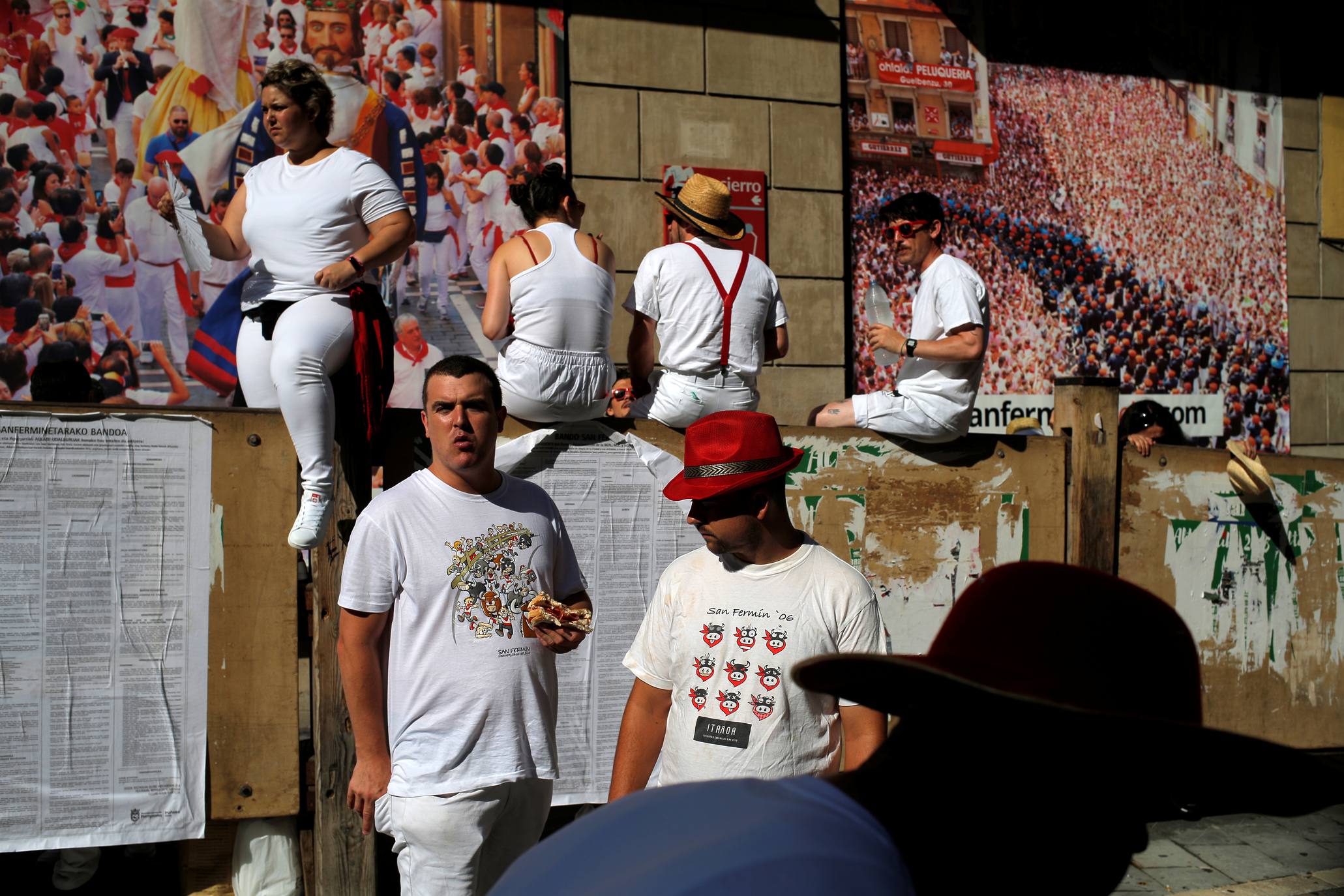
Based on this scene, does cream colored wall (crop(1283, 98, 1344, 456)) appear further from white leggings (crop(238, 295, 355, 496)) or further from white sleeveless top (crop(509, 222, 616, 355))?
white leggings (crop(238, 295, 355, 496))

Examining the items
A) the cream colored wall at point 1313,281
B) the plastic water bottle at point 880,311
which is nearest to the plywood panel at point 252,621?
the plastic water bottle at point 880,311

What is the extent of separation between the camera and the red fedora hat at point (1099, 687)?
47.3 inches

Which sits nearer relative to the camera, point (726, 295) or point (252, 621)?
point (252, 621)

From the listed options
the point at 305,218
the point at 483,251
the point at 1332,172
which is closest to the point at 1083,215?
the point at 1332,172

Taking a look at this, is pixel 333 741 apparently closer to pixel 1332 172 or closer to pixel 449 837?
pixel 449 837

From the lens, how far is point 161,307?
8023mm

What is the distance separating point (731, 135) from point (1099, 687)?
868 cm

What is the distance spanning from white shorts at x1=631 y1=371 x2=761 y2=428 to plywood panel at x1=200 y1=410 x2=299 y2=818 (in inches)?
60.2

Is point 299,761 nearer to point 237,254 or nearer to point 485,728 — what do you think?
point 485,728

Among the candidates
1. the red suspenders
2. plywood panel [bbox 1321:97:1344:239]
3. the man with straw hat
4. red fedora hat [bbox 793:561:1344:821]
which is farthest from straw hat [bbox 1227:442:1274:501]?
plywood panel [bbox 1321:97:1344:239]

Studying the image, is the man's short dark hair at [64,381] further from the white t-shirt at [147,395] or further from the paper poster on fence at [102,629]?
the white t-shirt at [147,395]

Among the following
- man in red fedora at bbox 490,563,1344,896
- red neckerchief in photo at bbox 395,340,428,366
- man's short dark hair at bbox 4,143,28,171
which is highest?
man's short dark hair at bbox 4,143,28,171

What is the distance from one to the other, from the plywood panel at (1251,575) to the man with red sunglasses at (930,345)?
1.13m

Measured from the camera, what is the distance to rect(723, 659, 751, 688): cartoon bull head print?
3271mm
